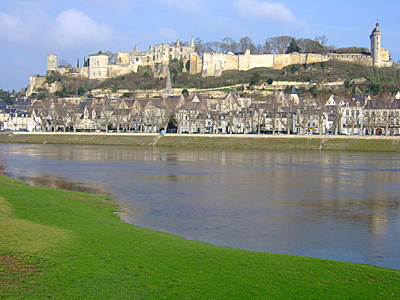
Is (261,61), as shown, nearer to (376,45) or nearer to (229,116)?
(376,45)

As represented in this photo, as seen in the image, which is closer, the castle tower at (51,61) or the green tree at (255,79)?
the green tree at (255,79)

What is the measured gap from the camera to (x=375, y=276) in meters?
9.37

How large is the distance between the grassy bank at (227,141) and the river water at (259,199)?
536 inches

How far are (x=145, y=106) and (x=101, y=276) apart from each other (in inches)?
2612

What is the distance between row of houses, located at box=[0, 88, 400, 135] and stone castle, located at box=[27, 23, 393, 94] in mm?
25130

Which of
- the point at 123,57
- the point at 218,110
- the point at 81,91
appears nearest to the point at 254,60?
the point at 123,57

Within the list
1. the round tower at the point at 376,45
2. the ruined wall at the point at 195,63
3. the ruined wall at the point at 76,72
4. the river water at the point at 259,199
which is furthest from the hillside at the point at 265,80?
the river water at the point at 259,199

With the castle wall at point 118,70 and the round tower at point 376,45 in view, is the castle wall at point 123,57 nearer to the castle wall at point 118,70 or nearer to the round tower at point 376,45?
the castle wall at point 118,70

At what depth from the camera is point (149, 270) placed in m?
9.00

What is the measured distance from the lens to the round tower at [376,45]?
323 ft

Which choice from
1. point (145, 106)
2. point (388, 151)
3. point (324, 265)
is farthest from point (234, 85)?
point (324, 265)

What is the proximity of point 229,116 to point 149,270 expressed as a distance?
2288 inches

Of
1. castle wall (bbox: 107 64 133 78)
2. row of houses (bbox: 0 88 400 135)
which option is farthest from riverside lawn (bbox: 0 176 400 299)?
castle wall (bbox: 107 64 133 78)

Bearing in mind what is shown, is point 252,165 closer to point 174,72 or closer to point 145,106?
point 145,106
